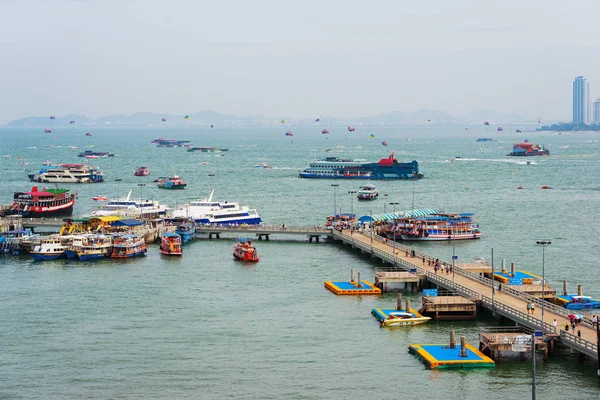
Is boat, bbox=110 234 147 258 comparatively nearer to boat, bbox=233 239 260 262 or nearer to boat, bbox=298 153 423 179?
boat, bbox=233 239 260 262

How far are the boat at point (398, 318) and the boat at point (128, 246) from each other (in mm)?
31440

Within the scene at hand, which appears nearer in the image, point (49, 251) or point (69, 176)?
point (49, 251)

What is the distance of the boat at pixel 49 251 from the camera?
81.5 meters

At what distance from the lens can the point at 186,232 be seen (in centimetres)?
9338

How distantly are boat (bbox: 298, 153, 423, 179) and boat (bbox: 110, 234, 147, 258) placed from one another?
328 feet

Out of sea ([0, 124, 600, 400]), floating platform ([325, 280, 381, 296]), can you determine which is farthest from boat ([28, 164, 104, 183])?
floating platform ([325, 280, 381, 296])

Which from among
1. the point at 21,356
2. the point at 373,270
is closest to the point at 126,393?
the point at 21,356

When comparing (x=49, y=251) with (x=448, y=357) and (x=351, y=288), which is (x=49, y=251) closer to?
(x=351, y=288)

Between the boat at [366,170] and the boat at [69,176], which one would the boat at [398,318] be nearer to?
the boat at [366,170]

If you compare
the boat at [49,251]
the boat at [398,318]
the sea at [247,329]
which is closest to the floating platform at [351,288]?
the sea at [247,329]

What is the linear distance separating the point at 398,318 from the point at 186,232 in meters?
40.2

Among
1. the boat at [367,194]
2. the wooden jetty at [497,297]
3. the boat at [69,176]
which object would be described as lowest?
the wooden jetty at [497,297]

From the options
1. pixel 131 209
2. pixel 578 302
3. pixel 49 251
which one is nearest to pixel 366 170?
pixel 131 209

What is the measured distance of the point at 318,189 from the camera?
156 meters
